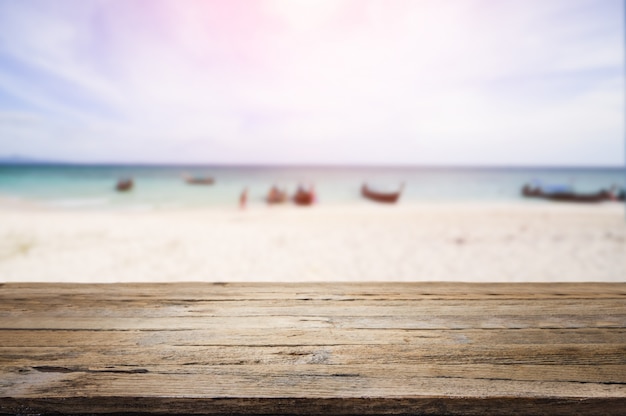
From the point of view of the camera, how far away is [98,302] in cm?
118

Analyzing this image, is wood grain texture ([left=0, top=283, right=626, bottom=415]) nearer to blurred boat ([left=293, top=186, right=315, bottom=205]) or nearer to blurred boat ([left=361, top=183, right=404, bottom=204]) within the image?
blurred boat ([left=293, top=186, right=315, bottom=205])

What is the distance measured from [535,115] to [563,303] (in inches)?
818

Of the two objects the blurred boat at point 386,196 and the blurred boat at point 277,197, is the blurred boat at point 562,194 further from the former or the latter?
the blurred boat at point 277,197

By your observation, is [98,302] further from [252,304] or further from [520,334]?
[520,334]

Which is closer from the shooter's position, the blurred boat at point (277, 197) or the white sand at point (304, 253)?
the white sand at point (304, 253)

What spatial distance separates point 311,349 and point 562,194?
19.0 metres

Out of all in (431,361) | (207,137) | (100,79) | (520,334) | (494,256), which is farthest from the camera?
(207,137)

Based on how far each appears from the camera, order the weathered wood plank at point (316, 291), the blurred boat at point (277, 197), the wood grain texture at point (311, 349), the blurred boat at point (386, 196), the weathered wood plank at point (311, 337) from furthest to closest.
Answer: the blurred boat at point (386, 196) < the blurred boat at point (277, 197) < the weathered wood plank at point (316, 291) < the weathered wood plank at point (311, 337) < the wood grain texture at point (311, 349)

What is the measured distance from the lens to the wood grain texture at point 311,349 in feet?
2.32

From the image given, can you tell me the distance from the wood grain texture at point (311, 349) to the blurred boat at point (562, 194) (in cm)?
1754

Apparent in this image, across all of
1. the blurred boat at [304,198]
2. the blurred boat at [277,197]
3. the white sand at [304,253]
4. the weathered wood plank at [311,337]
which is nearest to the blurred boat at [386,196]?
the blurred boat at [304,198]

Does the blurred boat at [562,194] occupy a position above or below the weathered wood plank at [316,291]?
below

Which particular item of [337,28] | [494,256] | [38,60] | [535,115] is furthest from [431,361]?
[535,115]

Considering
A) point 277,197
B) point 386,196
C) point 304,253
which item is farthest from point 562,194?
point 304,253
